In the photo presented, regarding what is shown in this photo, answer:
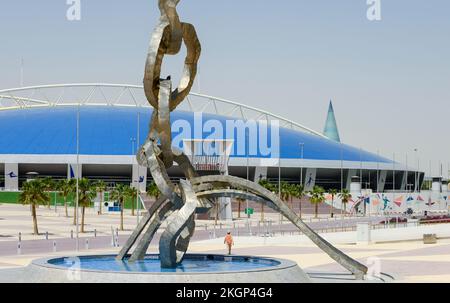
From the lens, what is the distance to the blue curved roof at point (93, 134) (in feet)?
479

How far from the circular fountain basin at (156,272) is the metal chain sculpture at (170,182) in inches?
41.3

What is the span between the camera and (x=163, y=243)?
97.5 feet

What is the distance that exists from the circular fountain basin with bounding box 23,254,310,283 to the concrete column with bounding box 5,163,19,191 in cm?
11373

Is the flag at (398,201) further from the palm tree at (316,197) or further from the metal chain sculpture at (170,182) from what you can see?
the metal chain sculpture at (170,182)

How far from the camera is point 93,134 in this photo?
153375 millimetres

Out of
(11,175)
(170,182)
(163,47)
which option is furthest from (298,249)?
(11,175)

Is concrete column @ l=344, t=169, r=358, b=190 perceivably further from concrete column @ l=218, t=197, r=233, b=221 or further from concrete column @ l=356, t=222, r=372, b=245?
concrete column @ l=356, t=222, r=372, b=245

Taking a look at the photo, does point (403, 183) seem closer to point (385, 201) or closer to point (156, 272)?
point (385, 201)

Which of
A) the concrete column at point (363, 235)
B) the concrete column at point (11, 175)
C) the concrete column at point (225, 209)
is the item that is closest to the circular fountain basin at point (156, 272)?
the concrete column at point (363, 235)

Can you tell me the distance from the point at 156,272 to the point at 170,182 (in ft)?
17.3

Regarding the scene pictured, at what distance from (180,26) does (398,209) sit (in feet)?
389

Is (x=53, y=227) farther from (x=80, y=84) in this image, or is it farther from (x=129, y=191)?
(x=80, y=84)

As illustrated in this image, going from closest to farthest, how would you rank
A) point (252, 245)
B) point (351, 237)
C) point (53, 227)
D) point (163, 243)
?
1. point (163, 243)
2. point (252, 245)
3. point (351, 237)
4. point (53, 227)
